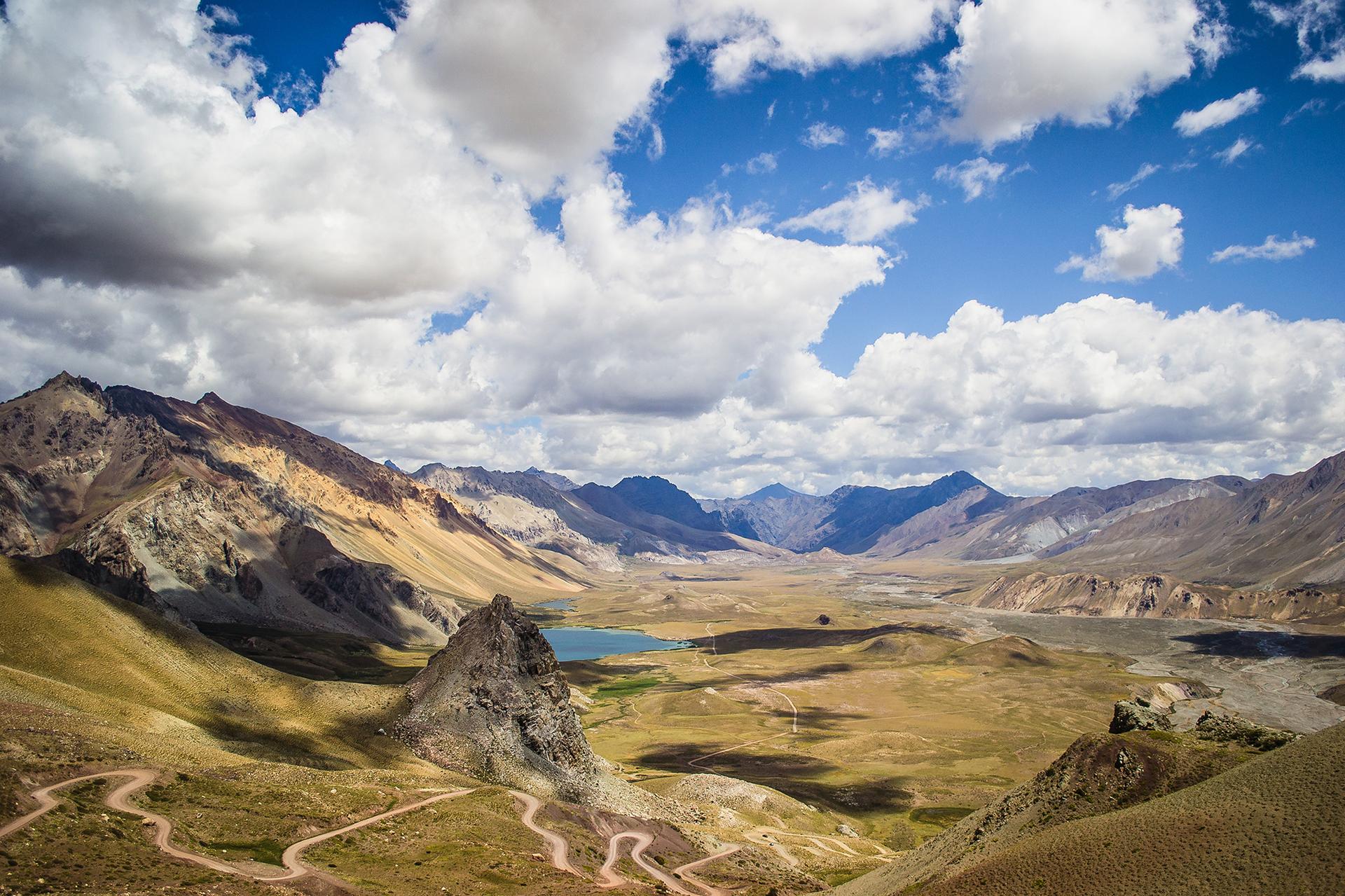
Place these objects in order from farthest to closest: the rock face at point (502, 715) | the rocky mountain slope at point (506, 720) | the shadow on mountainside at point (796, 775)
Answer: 1. the shadow on mountainside at point (796, 775)
2. the rock face at point (502, 715)
3. the rocky mountain slope at point (506, 720)

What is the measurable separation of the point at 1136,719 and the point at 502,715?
7884 centimetres

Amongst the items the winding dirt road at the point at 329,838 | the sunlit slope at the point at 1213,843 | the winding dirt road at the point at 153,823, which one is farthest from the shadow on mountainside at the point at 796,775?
the winding dirt road at the point at 153,823

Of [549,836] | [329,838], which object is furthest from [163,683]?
[549,836]

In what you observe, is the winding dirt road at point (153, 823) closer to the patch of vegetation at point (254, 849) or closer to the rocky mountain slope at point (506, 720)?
the patch of vegetation at point (254, 849)

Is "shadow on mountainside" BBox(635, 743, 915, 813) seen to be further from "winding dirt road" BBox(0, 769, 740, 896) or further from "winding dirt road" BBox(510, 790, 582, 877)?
"winding dirt road" BBox(510, 790, 582, 877)

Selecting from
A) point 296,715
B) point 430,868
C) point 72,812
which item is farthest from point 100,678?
point 430,868

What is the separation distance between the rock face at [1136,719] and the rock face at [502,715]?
214 ft

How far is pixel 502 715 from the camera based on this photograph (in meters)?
110

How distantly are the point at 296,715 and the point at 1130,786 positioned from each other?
100 metres

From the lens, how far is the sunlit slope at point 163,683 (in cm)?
8750

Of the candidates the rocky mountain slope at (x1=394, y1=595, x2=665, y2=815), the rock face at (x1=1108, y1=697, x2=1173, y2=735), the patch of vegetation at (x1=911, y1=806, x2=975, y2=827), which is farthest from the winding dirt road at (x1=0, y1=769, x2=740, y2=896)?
the patch of vegetation at (x1=911, y1=806, x2=975, y2=827)

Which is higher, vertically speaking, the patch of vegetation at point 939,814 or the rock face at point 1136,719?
the rock face at point 1136,719

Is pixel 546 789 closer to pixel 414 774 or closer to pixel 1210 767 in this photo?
pixel 414 774

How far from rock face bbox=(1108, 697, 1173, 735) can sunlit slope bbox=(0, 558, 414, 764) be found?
86.2 m
